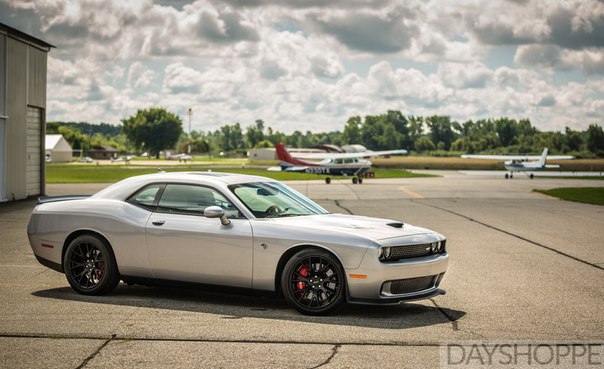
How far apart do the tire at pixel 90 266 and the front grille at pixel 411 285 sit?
3.11 metres

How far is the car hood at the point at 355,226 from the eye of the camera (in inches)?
310

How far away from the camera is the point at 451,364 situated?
19.6ft

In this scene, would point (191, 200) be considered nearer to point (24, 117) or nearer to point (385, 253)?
point (385, 253)

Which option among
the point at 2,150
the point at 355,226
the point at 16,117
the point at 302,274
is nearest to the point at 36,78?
the point at 16,117

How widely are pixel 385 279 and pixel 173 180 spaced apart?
8.80 ft

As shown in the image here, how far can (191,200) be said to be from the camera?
8617 mm

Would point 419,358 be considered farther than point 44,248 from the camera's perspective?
No

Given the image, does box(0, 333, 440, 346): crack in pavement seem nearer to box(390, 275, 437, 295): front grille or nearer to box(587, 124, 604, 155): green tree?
box(390, 275, 437, 295): front grille

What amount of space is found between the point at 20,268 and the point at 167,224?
373 centimetres

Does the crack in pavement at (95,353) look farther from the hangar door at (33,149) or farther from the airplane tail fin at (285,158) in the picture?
the airplane tail fin at (285,158)

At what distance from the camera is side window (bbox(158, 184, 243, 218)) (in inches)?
332

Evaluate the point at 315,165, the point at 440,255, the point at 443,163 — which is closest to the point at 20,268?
the point at 440,255

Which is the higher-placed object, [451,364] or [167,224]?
[167,224]

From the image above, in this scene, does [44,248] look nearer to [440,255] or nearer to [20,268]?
[20,268]
